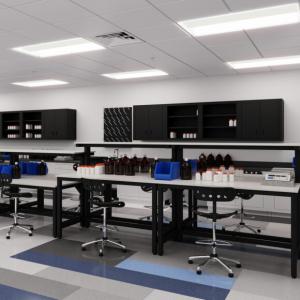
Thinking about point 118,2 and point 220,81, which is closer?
point 118,2

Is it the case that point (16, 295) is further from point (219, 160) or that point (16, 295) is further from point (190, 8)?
point (219, 160)

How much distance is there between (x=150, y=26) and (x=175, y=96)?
3502mm

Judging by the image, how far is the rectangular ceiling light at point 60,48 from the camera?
4.54 metres

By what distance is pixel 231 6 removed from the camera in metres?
3.22

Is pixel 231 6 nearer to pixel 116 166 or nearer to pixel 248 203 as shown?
pixel 116 166

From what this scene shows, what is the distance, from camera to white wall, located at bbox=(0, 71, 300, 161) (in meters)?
6.25

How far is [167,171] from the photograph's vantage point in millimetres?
3912

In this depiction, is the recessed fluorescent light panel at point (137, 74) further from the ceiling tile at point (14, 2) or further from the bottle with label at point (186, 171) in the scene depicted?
the ceiling tile at point (14, 2)

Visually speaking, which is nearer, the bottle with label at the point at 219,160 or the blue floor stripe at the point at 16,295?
the blue floor stripe at the point at 16,295

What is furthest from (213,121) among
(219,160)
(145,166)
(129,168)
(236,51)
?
(129,168)

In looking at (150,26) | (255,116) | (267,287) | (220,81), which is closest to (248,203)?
(255,116)

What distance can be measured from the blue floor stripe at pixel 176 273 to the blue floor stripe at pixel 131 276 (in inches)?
2.8

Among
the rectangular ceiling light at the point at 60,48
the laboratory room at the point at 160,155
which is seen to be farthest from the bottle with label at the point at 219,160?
the rectangular ceiling light at the point at 60,48

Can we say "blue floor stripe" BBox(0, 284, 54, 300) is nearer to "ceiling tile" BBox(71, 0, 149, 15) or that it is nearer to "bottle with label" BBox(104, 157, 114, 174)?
"bottle with label" BBox(104, 157, 114, 174)
